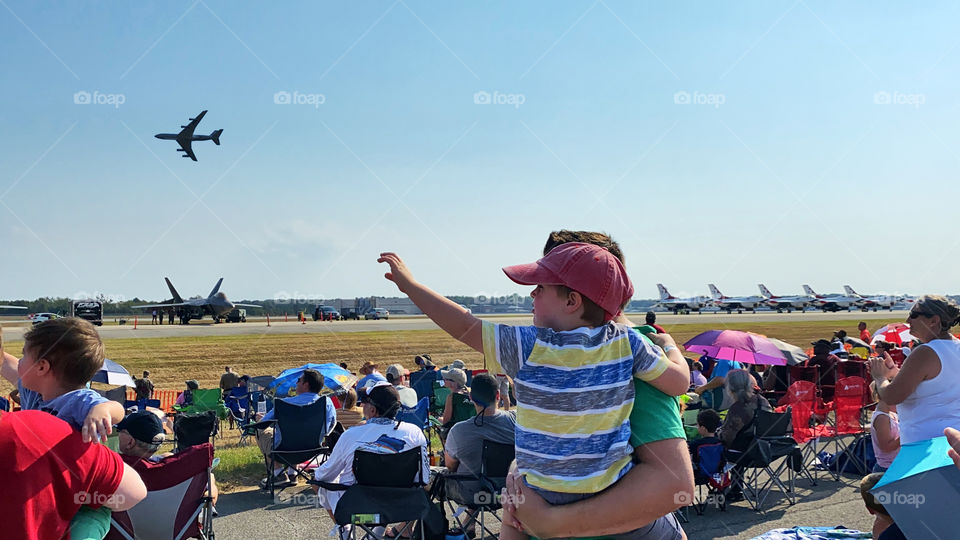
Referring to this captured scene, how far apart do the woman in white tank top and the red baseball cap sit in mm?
2767

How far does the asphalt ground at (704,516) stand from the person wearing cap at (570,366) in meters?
4.76

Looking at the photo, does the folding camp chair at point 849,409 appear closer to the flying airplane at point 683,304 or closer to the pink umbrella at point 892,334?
the pink umbrella at point 892,334

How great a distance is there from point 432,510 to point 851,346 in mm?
14301

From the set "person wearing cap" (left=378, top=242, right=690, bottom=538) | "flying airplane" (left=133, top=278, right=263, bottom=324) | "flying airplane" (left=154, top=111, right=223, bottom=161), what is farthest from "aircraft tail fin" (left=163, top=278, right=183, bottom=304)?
"person wearing cap" (left=378, top=242, right=690, bottom=538)

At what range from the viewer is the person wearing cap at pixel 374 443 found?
5039mm

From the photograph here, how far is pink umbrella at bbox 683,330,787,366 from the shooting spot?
12102 millimetres

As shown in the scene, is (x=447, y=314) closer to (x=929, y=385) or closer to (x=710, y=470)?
(x=929, y=385)

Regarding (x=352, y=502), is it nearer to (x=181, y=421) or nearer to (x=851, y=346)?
(x=181, y=421)

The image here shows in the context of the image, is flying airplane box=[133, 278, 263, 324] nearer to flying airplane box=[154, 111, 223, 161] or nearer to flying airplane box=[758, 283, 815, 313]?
flying airplane box=[154, 111, 223, 161]

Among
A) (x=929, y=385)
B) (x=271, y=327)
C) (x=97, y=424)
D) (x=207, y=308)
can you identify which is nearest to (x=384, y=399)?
(x=97, y=424)

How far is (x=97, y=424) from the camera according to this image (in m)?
2.14

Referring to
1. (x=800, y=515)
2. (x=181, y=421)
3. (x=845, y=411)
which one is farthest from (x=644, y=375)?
(x=845, y=411)

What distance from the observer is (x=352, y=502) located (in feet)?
15.5

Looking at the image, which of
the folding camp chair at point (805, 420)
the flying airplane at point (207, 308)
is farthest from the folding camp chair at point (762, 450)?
the flying airplane at point (207, 308)
